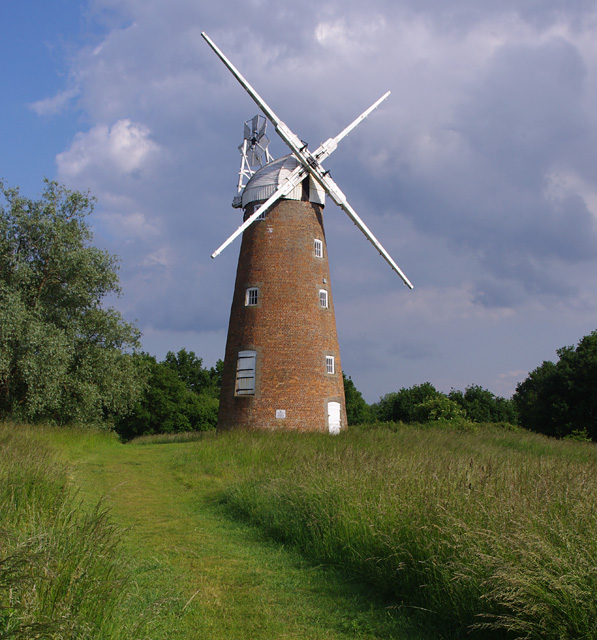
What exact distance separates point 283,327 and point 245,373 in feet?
7.76

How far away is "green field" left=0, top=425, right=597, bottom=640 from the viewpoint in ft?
13.1

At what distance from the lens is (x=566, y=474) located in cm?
779

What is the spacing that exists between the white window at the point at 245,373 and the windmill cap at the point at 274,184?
22.3 feet

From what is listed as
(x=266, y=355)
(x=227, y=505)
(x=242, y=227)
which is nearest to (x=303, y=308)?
(x=266, y=355)

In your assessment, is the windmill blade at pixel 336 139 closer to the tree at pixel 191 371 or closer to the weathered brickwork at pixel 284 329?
the weathered brickwork at pixel 284 329

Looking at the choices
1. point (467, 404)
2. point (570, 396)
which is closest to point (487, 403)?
point (467, 404)

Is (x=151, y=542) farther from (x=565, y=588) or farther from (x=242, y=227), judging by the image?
(x=242, y=227)

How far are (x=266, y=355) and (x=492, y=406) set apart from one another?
40.3 meters

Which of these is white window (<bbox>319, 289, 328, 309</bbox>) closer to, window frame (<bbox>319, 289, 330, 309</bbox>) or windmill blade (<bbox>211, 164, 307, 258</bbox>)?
window frame (<bbox>319, 289, 330, 309</bbox>)

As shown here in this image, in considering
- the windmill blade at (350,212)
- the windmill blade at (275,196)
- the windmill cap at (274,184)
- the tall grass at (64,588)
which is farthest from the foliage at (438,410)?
the tall grass at (64,588)

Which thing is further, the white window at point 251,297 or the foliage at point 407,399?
the foliage at point 407,399

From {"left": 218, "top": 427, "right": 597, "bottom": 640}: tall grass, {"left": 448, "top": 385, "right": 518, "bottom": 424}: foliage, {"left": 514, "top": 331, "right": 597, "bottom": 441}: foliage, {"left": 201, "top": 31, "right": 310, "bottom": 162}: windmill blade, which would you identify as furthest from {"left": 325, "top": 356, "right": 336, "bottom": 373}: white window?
{"left": 448, "top": 385, "right": 518, "bottom": 424}: foliage

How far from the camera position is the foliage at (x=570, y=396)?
38469 mm

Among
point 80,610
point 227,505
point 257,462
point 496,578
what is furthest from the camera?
point 257,462
